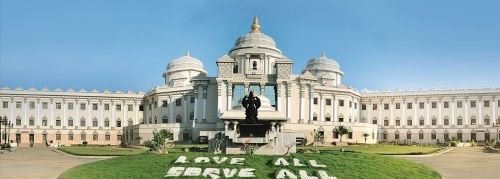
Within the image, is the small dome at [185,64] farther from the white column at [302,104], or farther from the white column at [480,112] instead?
the white column at [480,112]

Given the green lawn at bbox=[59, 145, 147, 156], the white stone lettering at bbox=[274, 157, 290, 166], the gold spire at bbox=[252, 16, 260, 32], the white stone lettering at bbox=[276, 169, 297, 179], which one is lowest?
the green lawn at bbox=[59, 145, 147, 156]

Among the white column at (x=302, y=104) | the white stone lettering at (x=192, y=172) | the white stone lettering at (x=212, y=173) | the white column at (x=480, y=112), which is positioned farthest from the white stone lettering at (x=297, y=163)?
the white column at (x=480, y=112)

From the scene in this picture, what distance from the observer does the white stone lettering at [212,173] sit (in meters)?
33.8

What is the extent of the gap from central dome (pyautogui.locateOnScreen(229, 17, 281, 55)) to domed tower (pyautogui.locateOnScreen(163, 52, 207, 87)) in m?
23.2

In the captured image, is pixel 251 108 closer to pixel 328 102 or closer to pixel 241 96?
pixel 241 96

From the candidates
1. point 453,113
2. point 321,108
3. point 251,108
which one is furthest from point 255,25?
point 251,108

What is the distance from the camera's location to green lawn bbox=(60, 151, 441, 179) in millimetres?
35156

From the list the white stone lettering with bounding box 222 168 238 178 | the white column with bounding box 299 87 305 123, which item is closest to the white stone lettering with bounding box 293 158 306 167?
the white stone lettering with bounding box 222 168 238 178

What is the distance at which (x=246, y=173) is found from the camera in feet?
113

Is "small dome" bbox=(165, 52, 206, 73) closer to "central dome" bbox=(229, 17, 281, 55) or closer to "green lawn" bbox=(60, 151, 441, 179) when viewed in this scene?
"central dome" bbox=(229, 17, 281, 55)

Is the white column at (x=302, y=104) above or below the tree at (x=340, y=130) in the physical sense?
above

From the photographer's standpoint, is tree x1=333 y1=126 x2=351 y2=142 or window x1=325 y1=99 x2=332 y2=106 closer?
tree x1=333 y1=126 x2=351 y2=142

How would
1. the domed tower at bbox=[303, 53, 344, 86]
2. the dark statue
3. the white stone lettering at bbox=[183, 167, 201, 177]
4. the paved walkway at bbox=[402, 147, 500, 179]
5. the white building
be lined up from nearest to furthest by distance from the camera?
the white stone lettering at bbox=[183, 167, 201, 177] < the paved walkway at bbox=[402, 147, 500, 179] < the dark statue < the white building < the domed tower at bbox=[303, 53, 344, 86]

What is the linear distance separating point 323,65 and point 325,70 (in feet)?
4.52
